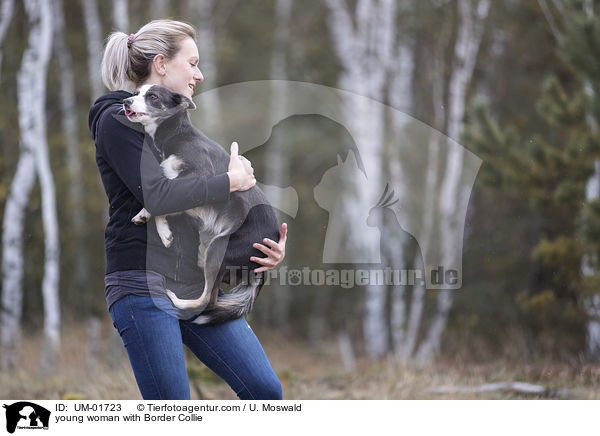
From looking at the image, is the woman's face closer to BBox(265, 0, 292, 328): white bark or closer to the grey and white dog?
the grey and white dog

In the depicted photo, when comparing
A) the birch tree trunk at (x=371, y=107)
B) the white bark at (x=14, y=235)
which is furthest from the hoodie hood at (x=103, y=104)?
the birch tree trunk at (x=371, y=107)

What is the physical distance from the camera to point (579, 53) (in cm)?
598

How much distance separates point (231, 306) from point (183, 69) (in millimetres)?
947

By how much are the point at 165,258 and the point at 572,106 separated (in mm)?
5226

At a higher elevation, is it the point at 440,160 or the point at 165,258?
the point at 440,160

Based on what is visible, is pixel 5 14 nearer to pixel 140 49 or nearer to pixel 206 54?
pixel 206 54

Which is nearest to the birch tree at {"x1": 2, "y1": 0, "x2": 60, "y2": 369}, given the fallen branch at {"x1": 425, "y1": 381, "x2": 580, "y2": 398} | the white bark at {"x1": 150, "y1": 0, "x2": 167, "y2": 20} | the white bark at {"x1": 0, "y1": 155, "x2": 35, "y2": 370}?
the white bark at {"x1": 0, "y1": 155, "x2": 35, "y2": 370}

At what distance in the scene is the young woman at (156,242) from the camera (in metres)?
2.18

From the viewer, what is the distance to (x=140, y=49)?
2.38 meters

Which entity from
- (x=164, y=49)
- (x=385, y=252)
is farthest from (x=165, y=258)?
(x=385, y=252)

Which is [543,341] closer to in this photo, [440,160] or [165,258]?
[440,160]
